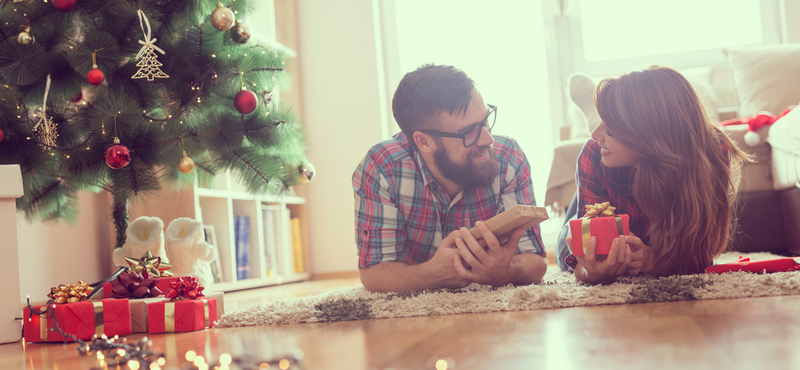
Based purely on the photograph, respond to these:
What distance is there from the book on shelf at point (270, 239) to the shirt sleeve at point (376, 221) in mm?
1443

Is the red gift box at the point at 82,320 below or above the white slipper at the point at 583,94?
below

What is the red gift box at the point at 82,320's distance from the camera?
98cm

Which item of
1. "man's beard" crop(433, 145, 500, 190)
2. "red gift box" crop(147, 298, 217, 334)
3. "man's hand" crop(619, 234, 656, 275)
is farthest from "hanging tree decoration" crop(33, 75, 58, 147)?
"man's hand" crop(619, 234, 656, 275)

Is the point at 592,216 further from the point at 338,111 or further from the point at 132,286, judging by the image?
the point at 338,111

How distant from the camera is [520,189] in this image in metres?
1.36

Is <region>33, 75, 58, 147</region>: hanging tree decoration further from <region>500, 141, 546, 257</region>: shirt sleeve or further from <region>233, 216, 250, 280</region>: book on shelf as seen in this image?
<region>233, 216, 250, 280</region>: book on shelf

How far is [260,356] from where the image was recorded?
0.69 metres

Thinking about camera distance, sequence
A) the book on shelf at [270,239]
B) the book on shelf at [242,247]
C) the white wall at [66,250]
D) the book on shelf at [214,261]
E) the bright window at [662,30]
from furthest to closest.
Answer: the bright window at [662,30] → the book on shelf at [270,239] → the book on shelf at [242,247] → the book on shelf at [214,261] → the white wall at [66,250]

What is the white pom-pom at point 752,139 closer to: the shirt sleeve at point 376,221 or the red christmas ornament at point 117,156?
the shirt sleeve at point 376,221

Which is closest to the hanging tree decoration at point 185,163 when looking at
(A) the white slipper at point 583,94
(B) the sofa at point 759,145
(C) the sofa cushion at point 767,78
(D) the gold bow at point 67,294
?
(D) the gold bow at point 67,294

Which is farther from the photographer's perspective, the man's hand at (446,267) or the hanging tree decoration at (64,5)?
the hanging tree decoration at (64,5)

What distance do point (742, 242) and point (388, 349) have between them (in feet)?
5.55

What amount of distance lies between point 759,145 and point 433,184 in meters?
1.21

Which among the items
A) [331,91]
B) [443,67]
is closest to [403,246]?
[443,67]
